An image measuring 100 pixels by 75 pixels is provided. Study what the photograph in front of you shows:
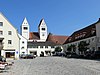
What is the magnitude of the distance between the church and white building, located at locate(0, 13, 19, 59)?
110 ft

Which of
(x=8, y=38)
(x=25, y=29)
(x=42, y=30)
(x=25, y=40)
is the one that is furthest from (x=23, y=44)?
(x=8, y=38)

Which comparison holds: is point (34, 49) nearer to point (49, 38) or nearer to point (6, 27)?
point (49, 38)

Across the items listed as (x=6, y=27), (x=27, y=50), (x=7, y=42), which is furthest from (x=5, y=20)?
(x=27, y=50)

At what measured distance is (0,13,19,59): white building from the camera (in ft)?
205

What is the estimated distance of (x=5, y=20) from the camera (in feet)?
205

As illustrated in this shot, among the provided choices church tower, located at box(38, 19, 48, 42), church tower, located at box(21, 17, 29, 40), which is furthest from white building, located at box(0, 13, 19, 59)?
church tower, located at box(38, 19, 48, 42)

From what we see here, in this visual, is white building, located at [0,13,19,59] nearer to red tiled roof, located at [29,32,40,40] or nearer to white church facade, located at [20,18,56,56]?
white church facade, located at [20,18,56,56]

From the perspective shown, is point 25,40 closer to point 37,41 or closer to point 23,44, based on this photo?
point 23,44

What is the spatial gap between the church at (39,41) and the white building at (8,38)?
3346 centimetres

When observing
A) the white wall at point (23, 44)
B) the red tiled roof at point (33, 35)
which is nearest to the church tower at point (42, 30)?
the red tiled roof at point (33, 35)

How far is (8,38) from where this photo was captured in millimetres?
62656

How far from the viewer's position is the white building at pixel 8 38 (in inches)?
2457

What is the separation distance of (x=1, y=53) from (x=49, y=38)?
187ft

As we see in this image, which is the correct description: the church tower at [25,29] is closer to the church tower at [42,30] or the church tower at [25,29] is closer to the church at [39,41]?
the church at [39,41]
